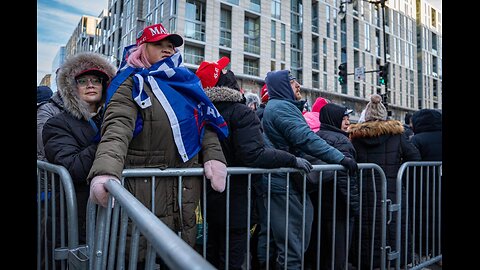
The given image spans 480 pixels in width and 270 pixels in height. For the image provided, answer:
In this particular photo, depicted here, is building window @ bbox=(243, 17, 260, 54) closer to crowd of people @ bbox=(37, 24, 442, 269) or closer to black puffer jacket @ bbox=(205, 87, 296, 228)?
crowd of people @ bbox=(37, 24, 442, 269)

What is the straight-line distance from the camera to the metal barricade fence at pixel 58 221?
1.85m

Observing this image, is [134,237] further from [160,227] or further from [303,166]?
[303,166]

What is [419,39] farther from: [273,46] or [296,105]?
[296,105]

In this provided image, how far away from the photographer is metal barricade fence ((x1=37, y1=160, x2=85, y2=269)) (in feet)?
6.08

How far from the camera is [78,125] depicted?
2.31 m

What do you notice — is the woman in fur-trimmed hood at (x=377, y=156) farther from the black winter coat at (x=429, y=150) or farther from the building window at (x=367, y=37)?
the building window at (x=367, y=37)

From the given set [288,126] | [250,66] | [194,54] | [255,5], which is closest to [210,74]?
[288,126]

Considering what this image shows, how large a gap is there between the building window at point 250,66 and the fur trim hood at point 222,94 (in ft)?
103

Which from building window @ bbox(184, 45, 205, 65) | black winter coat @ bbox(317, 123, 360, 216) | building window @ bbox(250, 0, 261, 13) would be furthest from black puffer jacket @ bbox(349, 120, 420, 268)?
building window @ bbox(250, 0, 261, 13)

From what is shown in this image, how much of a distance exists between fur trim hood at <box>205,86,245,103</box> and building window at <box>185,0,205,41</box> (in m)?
27.9

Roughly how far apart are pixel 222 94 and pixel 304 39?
3869 centimetres

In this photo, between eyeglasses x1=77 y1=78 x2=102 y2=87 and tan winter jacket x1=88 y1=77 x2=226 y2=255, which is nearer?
tan winter jacket x1=88 y1=77 x2=226 y2=255
